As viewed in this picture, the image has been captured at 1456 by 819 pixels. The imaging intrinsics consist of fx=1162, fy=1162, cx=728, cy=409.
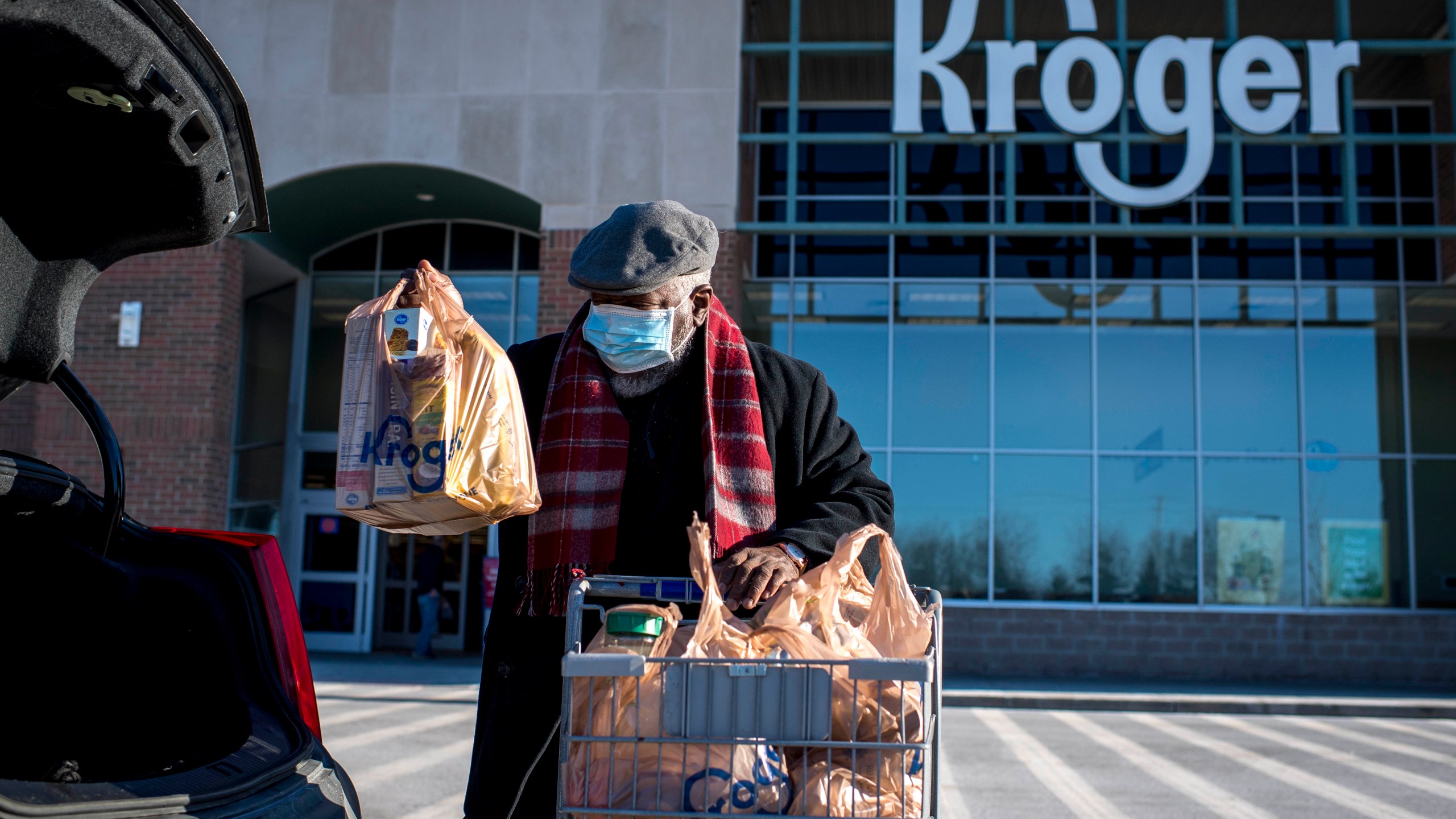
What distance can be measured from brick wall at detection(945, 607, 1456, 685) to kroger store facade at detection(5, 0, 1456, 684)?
38 millimetres

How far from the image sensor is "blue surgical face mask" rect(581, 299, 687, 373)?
261 centimetres

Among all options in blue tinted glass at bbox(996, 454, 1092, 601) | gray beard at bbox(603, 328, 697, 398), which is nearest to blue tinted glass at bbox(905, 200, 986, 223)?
blue tinted glass at bbox(996, 454, 1092, 601)

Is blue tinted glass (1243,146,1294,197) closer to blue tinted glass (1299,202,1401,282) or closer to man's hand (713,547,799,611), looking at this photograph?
blue tinted glass (1299,202,1401,282)

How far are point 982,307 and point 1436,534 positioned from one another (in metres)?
6.36

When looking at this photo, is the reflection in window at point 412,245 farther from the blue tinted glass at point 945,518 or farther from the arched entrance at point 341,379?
the blue tinted glass at point 945,518

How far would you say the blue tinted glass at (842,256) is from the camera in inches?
597

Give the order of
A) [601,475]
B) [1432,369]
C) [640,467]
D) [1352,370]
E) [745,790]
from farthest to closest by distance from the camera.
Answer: [1432,369] < [1352,370] < [640,467] < [601,475] < [745,790]

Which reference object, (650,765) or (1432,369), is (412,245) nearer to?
(1432,369)

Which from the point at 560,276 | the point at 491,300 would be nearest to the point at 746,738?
the point at 560,276

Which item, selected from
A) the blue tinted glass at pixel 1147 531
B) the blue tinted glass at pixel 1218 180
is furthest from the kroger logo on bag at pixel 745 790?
the blue tinted glass at pixel 1218 180

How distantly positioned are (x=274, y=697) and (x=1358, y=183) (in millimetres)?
16242

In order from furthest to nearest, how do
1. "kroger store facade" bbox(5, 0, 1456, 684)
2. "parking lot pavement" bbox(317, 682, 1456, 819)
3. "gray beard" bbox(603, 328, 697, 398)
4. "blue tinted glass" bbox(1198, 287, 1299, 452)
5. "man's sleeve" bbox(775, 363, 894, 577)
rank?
"blue tinted glass" bbox(1198, 287, 1299, 452) → "kroger store facade" bbox(5, 0, 1456, 684) → "parking lot pavement" bbox(317, 682, 1456, 819) → "gray beard" bbox(603, 328, 697, 398) → "man's sleeve" bbox(775, 363, 894, 577)

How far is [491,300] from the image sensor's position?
1545cm

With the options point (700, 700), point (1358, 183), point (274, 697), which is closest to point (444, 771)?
point (274, 697)
